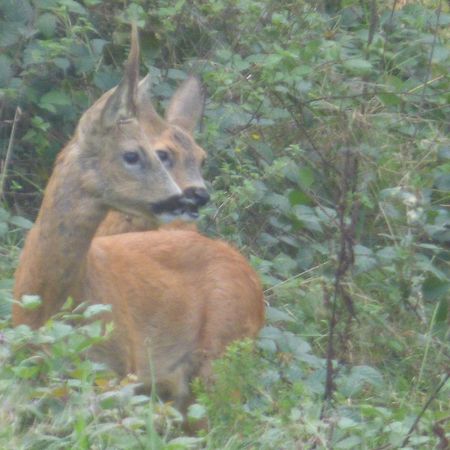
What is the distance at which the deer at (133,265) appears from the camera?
695cm

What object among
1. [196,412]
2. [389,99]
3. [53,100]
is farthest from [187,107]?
[196,412]

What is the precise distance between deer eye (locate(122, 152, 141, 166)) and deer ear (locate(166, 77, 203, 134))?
1993 mm

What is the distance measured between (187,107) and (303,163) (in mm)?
866

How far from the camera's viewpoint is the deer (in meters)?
6.95

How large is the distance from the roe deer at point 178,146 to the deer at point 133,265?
14 cm

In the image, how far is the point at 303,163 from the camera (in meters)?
9.70

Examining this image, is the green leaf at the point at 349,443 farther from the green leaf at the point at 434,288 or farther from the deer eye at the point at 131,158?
the green leaf at the point at 434,288

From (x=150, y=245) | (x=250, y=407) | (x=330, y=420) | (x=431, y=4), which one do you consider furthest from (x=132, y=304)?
(x=431, y=4)

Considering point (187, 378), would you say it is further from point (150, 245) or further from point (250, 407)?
point (250, 407)

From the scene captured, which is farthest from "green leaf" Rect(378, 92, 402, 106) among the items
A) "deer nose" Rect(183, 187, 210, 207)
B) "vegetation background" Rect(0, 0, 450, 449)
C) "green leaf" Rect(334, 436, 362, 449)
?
"green leaf" Rect(334, 436, 362, 449)

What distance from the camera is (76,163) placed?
23.5 feet

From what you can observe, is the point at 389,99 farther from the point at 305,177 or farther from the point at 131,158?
the point at 131,158

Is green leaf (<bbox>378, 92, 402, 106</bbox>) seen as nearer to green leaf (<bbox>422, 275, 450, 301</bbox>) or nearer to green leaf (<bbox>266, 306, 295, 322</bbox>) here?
green leaf (<bbox>422, 275, 450, 301</bbox>)

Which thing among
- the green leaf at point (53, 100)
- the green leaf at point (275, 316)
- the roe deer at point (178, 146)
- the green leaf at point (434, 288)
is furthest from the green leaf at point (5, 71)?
the green leaf at point (434, 288)
